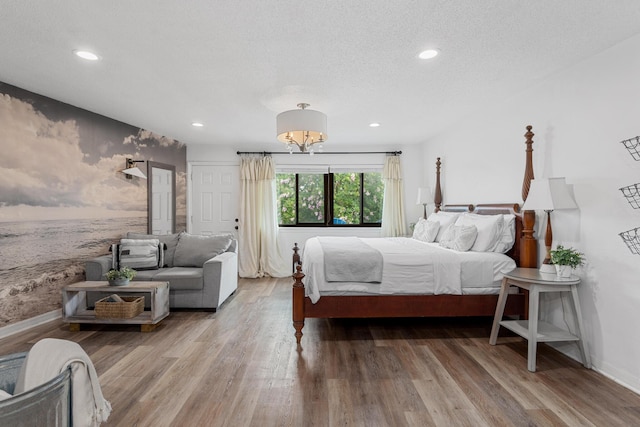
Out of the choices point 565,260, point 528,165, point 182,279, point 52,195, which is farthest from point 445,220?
point 52,195

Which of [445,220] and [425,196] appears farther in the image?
[425,196]

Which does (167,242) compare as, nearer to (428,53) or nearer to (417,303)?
(417,303)

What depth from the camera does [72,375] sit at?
36.0 inches

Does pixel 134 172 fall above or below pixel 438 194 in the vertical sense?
above

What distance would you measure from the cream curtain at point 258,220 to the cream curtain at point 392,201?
1.98m

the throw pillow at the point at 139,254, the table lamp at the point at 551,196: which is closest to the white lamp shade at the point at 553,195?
the table lamp at the point at 551,196

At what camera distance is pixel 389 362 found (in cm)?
261

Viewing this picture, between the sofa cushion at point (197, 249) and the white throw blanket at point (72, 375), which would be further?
the sofa cushion at point (197, 249)

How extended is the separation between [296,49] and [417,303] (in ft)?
7.79

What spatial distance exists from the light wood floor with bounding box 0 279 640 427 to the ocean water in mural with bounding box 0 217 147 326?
0.29 meters

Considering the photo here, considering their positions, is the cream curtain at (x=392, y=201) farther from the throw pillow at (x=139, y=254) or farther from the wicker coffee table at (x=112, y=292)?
the wicker coffee table at (x=112, y=292)

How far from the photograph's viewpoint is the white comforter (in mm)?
3023

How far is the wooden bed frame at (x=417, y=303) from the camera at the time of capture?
3.00 metres

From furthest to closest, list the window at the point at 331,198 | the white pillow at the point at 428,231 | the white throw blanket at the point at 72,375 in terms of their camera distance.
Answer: the window at the point at 331,198 < the white pillow at the point at 428,231 < the white throw blanket at the point at 72,375
